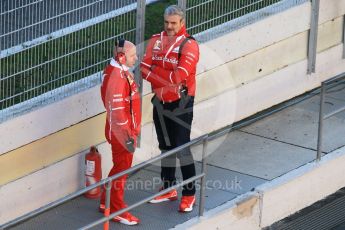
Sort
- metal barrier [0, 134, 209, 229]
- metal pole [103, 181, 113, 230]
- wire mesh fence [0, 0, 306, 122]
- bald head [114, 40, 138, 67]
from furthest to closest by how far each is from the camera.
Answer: wire mesh fence [0, 0, 306, 122], bald head [114, 40, 138, 67], metal pole [103, 181, 113, 230], metal barrier [0, 134, 209, 229]

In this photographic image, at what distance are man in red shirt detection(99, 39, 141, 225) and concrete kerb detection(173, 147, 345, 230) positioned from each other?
0.67m

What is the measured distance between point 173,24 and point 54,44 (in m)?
1.22

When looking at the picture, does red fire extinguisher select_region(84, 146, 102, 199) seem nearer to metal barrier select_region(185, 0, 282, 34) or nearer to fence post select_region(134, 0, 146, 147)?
fence post select_region(134, 0, 146, 147)

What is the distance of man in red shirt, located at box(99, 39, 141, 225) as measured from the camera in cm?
1014

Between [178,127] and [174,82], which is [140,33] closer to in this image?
[174,82]

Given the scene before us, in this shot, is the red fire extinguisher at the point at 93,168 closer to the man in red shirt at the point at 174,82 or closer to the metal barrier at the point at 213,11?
the man in red shirt at the point at 174,82

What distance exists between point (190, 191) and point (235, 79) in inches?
88.9

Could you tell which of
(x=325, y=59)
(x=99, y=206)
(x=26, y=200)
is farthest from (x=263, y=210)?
(x=325, y=59)

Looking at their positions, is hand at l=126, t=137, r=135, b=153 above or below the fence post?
below

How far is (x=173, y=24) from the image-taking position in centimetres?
1037

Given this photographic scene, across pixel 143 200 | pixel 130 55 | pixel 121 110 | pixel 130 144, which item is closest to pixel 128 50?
pixel 130 55

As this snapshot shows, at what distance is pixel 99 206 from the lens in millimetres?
10891

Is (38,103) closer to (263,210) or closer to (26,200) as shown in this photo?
(26,200)

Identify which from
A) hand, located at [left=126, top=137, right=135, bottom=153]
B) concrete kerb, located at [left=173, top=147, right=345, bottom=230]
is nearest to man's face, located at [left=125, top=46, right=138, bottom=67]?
hand, located at [left=126, top=137, right=135, bottom=153]
